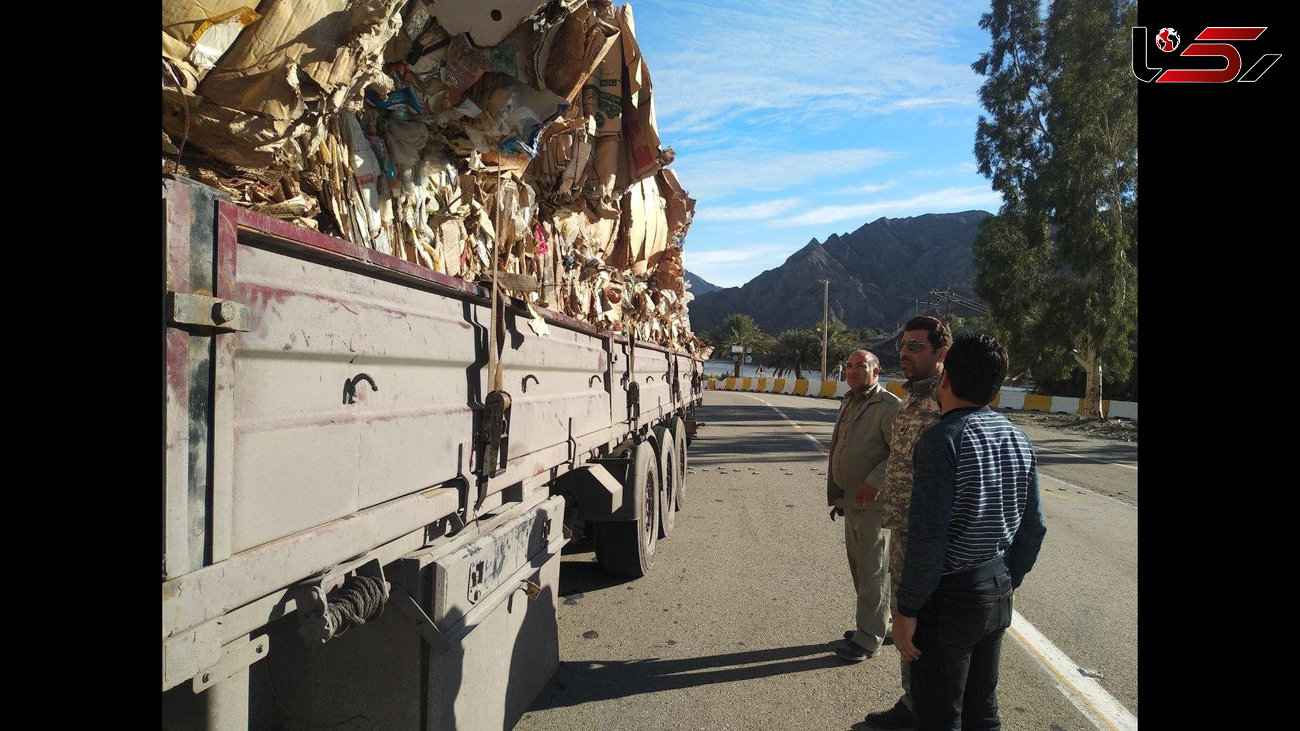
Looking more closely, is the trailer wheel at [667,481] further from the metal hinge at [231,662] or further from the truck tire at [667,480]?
the metal hinge at [231,662]

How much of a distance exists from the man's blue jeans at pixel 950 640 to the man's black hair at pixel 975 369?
0.62 metres

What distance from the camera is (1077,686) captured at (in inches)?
144

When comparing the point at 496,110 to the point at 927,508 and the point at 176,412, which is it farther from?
the point at 927,508

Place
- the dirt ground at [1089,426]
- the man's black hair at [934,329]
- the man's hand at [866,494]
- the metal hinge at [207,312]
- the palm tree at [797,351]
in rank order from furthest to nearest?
the palm tree at [797,351], the dirt ground at [1089,426], the man's hand at [866,494], the man's black hair at [934,329], the metal hinge at [207,312]

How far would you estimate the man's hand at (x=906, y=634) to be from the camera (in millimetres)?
2326

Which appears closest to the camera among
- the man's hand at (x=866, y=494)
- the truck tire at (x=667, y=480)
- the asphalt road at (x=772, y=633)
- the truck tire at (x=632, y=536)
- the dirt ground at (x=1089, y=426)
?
the asphalt road at (x=772, y=633)

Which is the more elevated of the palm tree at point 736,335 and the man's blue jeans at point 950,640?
the palm tree at point 736,335

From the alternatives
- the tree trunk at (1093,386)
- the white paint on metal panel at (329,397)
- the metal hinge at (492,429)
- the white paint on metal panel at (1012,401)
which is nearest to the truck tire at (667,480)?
the metal hinge at (492,429)

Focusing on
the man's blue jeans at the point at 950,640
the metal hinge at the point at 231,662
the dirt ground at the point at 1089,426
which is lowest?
the dirt ground at the point at 1089,426

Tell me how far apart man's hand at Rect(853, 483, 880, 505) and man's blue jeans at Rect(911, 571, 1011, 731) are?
1.45 m

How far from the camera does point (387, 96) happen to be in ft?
7.78
